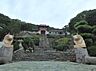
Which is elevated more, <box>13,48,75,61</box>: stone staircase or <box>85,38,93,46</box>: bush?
<box>85,38,93,46</box>: bush

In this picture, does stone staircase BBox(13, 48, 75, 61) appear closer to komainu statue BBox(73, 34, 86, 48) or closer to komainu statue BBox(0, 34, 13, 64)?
komainu statue BBox(0, 34, 13, 64)

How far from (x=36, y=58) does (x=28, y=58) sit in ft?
1.55

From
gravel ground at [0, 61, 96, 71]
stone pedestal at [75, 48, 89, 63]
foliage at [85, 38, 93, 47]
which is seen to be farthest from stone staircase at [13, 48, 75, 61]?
foliage at [85, 38, 93, 47]

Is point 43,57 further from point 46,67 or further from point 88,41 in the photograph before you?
point 88,41

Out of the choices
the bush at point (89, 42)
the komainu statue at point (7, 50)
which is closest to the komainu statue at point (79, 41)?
the komainu statue at point (7, 50)

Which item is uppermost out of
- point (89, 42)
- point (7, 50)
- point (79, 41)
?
point (89, 42)

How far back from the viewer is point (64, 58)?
14594 mm

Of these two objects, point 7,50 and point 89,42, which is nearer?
point 7,50

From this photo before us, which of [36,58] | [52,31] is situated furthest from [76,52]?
[52,31]

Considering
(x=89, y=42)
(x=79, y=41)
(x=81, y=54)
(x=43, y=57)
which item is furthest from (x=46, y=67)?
(x=89, y=42)

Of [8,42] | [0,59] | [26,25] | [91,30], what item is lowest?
[0,59]

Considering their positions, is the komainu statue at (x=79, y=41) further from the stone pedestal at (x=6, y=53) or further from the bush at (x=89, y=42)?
the bush at (x=89, y=42)

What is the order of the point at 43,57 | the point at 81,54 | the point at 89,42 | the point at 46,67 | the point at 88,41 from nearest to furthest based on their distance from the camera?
the point at 46,67
the point at 81,54
the point at 43,57
the point at 89,42
the point at 88,41

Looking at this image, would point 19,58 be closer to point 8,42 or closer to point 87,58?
point 8,42
